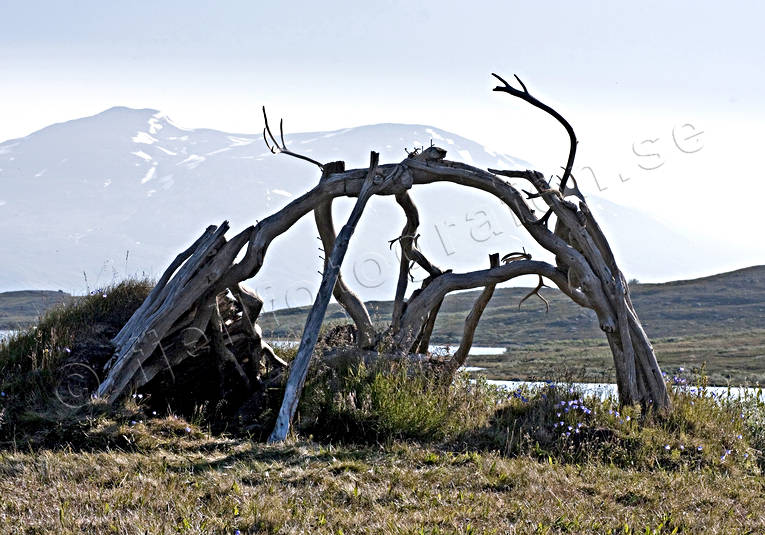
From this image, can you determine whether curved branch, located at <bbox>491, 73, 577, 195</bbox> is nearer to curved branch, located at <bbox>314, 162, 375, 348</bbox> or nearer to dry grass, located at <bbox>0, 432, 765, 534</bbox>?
curved branch, located at <bbox>314, 162, 375, 348</bbox>

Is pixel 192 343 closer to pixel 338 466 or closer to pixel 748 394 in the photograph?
pixel 338 466

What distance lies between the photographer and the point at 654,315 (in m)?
41.5

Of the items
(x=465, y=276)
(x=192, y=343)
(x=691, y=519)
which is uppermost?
(x=465, y=276)

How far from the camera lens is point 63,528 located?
5.17 meters

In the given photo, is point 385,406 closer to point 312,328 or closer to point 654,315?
point 312,328

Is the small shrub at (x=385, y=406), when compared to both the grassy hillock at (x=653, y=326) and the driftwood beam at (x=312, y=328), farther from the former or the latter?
the grassy hillock at (x=653, y=326)

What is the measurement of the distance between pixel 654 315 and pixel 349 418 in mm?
36157

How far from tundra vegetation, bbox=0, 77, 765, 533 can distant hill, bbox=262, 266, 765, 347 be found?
85.9ft

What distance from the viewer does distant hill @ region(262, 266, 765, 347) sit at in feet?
129

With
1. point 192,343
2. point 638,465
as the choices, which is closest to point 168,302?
point 192,343

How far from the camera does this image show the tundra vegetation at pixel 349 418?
5848 mm

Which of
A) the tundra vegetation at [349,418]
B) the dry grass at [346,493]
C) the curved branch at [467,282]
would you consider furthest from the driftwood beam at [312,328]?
the curved branch at [467,282]

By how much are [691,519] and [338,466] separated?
2.75 m

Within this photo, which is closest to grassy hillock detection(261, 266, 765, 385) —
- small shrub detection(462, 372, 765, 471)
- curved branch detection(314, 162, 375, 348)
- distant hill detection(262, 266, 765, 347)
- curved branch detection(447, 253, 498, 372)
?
distant hill detection(262, 266, 765, 347)
